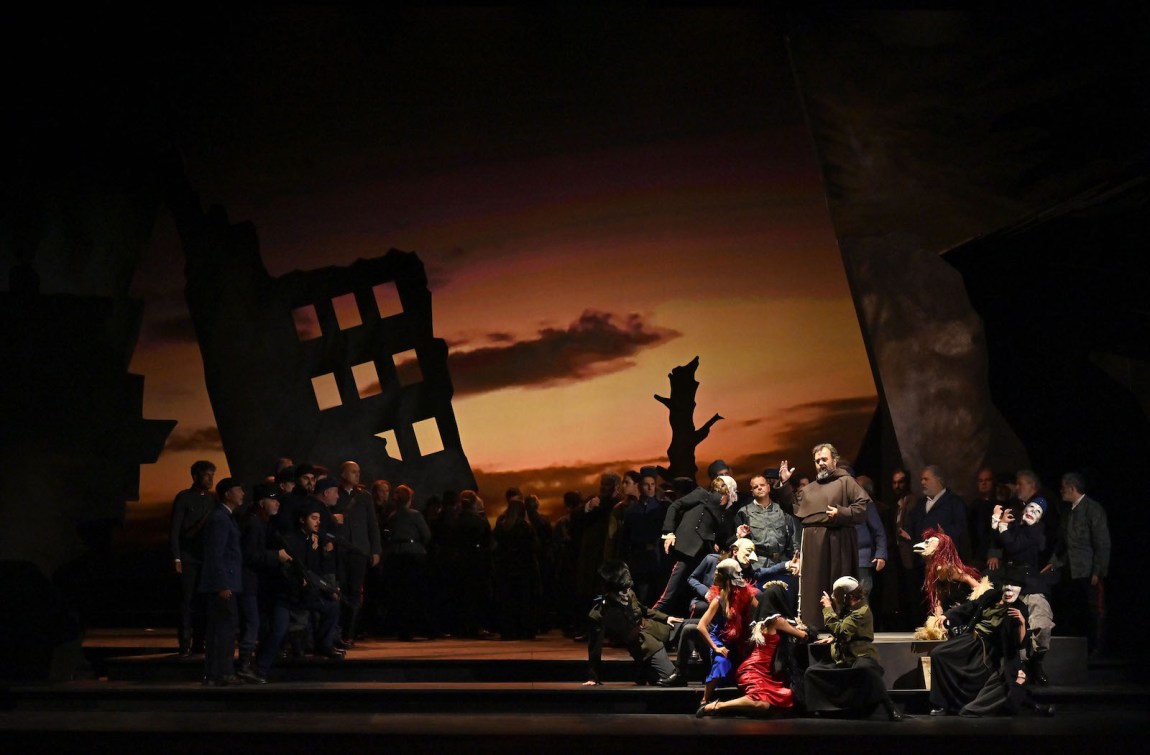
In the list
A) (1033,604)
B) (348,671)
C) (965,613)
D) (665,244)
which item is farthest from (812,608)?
(665,244)

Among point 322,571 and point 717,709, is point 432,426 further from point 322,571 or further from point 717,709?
point 717,709

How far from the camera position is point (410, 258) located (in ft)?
46.1

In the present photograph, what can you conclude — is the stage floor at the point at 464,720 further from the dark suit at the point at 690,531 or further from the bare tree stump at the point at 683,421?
the bare tree stump at the point at 683,421

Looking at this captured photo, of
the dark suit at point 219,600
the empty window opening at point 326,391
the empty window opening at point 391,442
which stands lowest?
the dark suit at point 219,600

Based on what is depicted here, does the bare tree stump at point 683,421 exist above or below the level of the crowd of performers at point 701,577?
above

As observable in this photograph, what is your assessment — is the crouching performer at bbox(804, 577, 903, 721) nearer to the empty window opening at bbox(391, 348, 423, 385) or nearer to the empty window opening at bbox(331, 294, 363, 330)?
the empty window opening at bbox(391, 348, 423, 385)

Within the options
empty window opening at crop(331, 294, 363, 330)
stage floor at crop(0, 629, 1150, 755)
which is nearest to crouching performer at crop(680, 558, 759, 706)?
stage floor at crop(0, 629, 1150, 755)

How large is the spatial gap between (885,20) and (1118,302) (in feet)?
12.6

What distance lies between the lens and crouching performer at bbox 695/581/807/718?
24.5 ft

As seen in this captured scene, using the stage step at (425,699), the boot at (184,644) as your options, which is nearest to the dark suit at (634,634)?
the stage step at (425,699)

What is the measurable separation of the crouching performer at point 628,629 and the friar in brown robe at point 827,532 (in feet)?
3.32

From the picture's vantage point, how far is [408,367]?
1416 centimetres

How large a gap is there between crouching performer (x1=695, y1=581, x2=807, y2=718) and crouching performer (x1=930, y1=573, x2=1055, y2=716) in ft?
3.15

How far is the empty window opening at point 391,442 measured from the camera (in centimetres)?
1381
